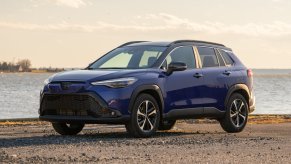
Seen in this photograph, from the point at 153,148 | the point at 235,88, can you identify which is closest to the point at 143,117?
the point at 153,148

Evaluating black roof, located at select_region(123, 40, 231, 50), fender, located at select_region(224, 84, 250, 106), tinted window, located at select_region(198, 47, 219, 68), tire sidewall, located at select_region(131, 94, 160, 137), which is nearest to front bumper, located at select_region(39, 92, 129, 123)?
tire sidewall, located at select_region(131, 94, 160, 137)

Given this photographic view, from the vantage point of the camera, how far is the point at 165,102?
1416 cm

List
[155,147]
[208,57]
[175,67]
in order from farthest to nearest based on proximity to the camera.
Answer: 1. [208,57]
2. [175,67]
3. [155,147]

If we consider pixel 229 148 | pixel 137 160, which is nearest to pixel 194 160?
pixel 137 160

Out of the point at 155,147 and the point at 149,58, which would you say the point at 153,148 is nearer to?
the point at 155,147

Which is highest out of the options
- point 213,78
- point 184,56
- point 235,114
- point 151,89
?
point 184,56

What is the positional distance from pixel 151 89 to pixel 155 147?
1.90 m

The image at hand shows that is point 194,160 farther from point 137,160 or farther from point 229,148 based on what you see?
point 229,148

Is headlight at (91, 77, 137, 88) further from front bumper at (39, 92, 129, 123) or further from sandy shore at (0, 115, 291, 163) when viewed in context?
sandy shore at (0, 115, 291, 163)

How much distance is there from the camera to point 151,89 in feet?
45.5

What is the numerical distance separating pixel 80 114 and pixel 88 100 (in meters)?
0.31

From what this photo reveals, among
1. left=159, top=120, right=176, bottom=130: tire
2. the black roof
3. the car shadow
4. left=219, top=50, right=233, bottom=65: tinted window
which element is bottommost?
left=159, top=120, right=176, bottom=130: tire

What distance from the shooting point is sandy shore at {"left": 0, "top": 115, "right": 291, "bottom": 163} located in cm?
1059

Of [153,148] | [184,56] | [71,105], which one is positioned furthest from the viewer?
[184,56]
